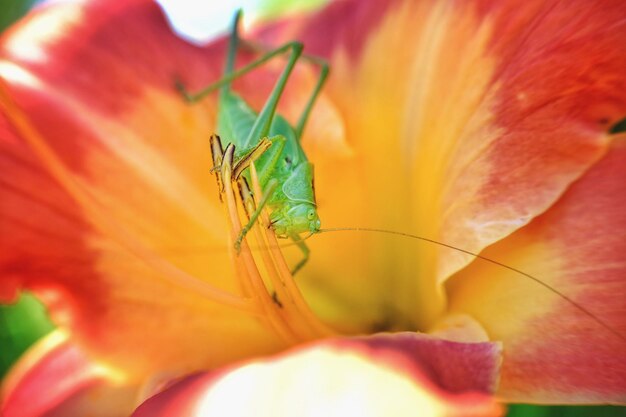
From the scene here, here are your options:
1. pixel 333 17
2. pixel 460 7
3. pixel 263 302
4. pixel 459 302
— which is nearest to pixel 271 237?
pixel 263 302

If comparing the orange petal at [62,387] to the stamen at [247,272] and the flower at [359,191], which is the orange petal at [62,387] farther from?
the stamen at [247,272]

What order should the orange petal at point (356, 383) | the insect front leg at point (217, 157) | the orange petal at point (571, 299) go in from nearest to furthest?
the orange petal at point (356, 383) → the orange petal at point (571, 299) → the insect front leg at point (217, 157)

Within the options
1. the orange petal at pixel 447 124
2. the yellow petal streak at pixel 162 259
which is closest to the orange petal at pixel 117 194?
the yellow petal streak at pixel 162 259

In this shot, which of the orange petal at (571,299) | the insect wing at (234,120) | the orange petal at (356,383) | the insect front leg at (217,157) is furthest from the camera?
the insect wing at (234,120)

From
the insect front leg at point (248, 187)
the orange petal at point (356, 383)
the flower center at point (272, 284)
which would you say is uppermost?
the insect front leg at point (248, 187)

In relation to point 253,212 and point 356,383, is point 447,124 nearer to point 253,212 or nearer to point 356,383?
point 253,212

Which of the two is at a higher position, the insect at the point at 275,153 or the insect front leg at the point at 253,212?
the insect at the point at 275,153

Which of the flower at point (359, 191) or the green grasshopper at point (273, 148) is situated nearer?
the flower at point (359, 191)

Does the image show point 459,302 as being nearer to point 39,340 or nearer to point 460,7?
point 460,7
